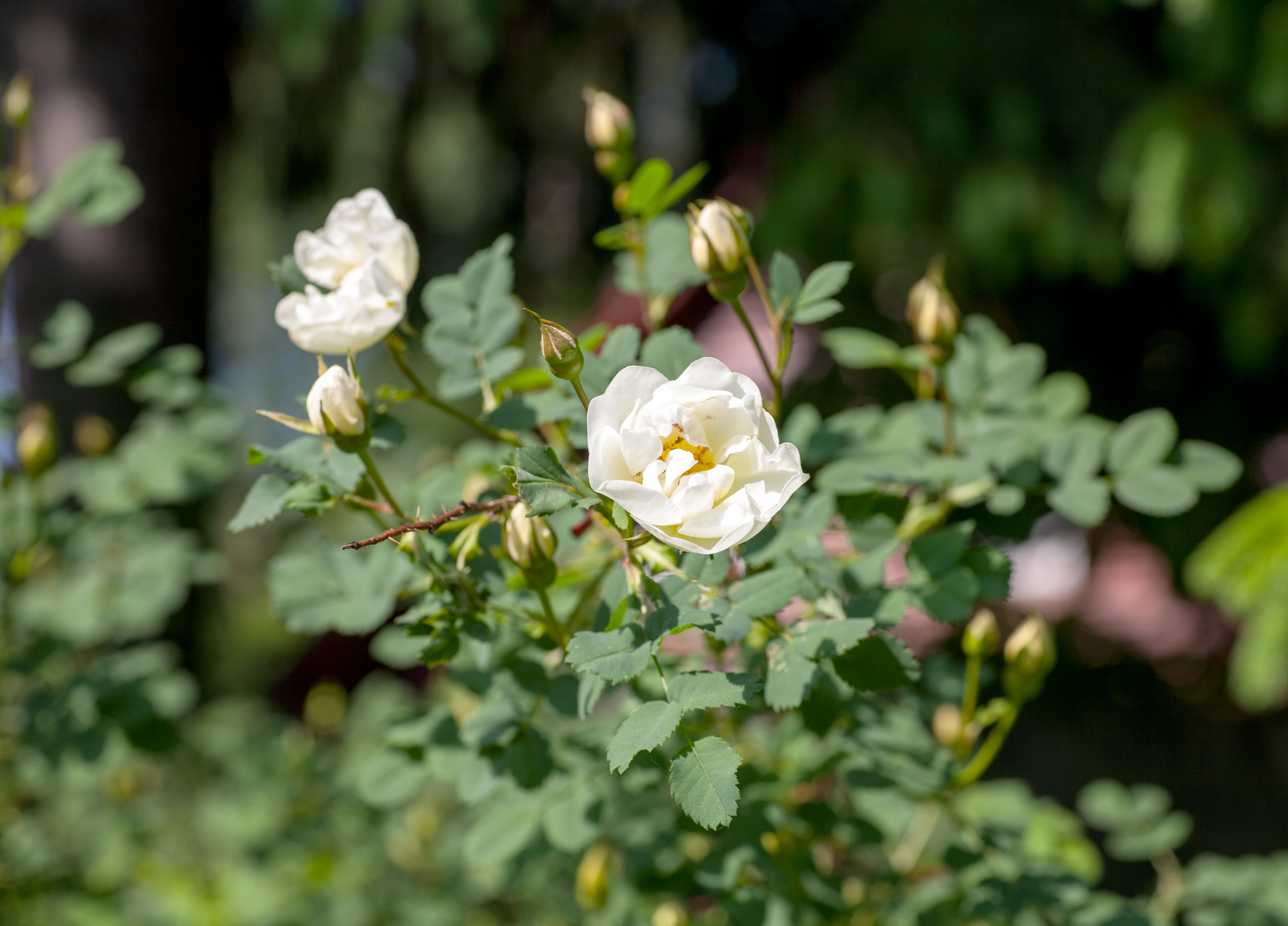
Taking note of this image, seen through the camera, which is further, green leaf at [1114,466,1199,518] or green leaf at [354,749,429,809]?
green leaf at [354,749,429,809]

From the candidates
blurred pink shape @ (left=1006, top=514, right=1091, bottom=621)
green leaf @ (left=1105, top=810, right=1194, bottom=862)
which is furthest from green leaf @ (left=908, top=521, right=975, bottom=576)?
blurred pink shape @ (left=1006, top=514, right=1091, bottom=621)

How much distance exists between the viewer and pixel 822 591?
586mm

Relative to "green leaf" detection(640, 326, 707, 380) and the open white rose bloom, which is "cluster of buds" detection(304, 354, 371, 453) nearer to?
the open white rose bloom

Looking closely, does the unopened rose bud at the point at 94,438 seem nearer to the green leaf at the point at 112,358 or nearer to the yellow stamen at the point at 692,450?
the green leaf at the point at 112,358

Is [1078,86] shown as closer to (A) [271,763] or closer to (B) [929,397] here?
(B) [929,397]

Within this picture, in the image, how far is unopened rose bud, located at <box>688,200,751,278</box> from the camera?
0.59 meters

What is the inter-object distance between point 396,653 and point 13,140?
1.93 m

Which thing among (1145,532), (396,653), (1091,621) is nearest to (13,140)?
(396,653)

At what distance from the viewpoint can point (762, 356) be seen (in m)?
0.57

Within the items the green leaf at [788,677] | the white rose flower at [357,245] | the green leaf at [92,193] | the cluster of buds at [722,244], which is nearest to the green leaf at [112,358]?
the green leaf at [92,193]

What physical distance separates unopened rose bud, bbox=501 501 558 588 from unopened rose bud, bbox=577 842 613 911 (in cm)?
A: 48

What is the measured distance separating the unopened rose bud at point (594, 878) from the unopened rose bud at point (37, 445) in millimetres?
741

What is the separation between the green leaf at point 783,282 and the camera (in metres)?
0.64

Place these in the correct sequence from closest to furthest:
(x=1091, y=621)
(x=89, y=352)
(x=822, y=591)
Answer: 1. (x=822, y=591)
2. (x=89, y=352)
3. (x=1091, y=621)
